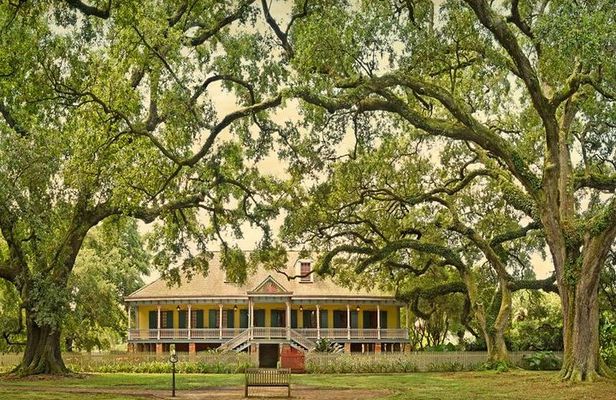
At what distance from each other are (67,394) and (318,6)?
44.2 feet

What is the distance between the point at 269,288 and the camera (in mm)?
50656

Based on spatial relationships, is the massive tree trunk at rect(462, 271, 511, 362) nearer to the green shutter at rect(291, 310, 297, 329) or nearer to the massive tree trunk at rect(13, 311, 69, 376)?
the green shutter at rect(291, 310, 297, 329)

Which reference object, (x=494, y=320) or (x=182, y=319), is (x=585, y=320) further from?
(x=182, y=319)

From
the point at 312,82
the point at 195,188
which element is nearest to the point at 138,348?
the point at 195,188

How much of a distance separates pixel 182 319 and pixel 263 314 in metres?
5.46

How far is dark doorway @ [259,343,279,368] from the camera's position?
50.3 meters

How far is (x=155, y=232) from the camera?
35969 mm

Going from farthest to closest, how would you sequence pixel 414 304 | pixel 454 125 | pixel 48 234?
pixel 414 304 → pixel 48 234 → pixel 454 125

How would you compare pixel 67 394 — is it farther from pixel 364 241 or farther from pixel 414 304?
pixel 414 304

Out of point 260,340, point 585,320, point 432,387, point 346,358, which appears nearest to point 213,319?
point 260,340

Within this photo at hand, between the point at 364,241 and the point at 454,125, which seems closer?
the point at 454,125

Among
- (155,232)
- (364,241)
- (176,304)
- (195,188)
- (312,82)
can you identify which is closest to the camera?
(312,82)

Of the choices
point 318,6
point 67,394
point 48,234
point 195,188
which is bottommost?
point 67,394

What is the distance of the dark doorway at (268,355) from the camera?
50344 mm
